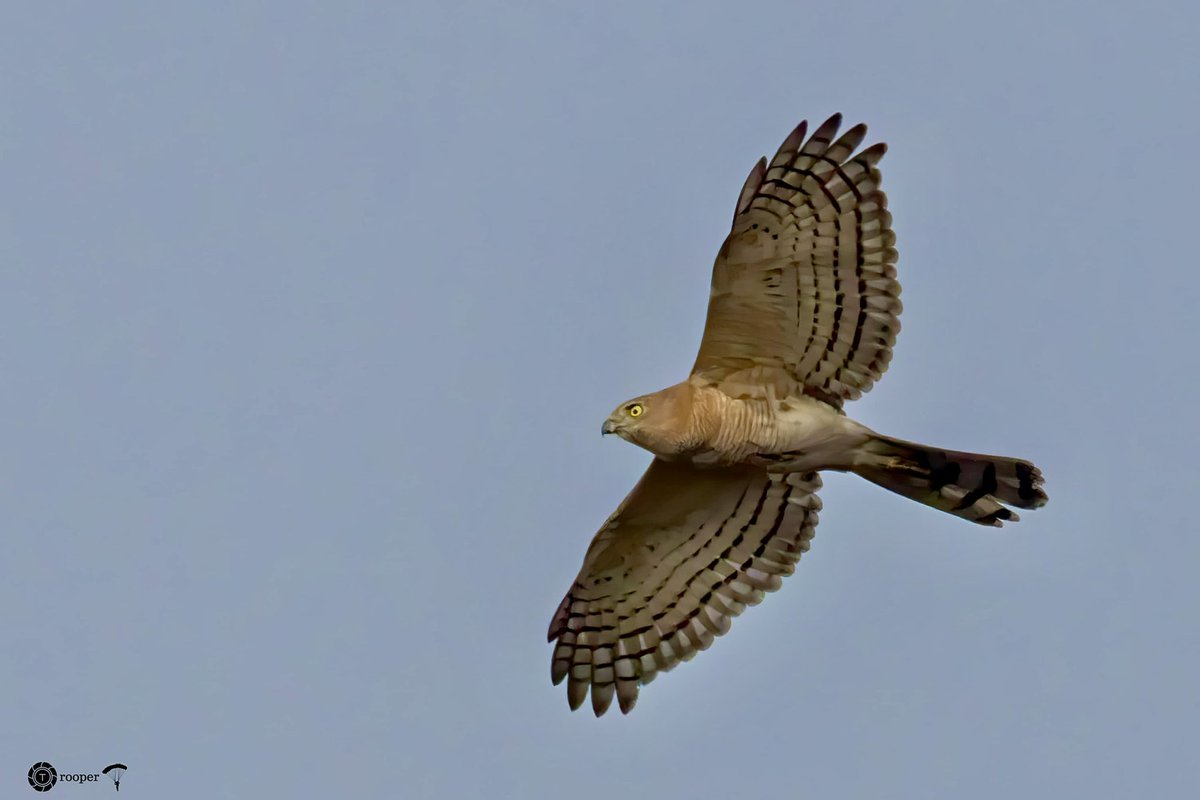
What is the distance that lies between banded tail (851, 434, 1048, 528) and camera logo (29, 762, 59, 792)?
7208mm

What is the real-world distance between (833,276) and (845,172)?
72 cm

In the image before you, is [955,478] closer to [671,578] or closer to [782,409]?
[782,409]

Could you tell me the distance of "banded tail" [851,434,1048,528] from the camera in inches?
486

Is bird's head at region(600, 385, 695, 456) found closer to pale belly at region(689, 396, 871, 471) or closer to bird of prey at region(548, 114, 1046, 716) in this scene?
bird of prey at region(548, 114, 1046, 716)

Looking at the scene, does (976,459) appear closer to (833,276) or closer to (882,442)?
(882,442)

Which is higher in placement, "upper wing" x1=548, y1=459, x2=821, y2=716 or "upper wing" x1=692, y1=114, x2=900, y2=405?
"upper wing" x1=692, y1=114, x2=900, y2=405

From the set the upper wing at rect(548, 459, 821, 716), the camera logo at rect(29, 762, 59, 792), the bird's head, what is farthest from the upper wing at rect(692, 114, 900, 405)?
the camera logo at rect(29, 762, 59, 792)

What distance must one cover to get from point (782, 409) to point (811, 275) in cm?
99

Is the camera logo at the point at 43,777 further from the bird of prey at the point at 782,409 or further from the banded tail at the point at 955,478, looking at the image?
the banded tail at the point at 955,478

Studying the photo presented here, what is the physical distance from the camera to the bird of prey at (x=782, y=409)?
39.0 feet

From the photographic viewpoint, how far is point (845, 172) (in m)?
11.9

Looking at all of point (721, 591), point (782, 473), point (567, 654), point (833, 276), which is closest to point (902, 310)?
point (833, 276)

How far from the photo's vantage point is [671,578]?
1379 cm

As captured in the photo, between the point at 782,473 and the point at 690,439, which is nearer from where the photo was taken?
the point at 690,439
